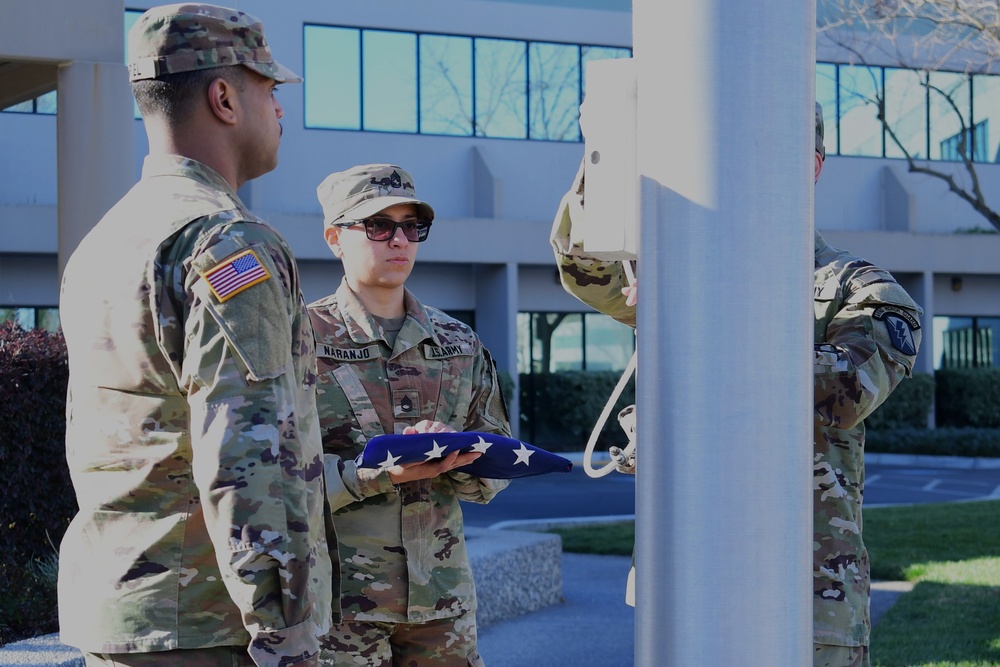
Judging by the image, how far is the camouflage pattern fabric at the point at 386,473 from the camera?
11.4ft

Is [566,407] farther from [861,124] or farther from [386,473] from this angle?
[386,473]

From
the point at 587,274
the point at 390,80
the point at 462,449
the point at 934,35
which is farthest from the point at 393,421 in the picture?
the point at 390,80

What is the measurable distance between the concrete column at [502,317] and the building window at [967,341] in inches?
411

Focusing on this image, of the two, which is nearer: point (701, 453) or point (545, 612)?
point (701, 453)

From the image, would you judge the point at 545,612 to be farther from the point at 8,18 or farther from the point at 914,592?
the point at 8,18

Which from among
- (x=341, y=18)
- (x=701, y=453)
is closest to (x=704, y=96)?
(x=701, y=453)

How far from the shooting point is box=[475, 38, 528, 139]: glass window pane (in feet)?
78.0

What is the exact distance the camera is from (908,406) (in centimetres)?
2438

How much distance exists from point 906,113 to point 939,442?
24.4 feet

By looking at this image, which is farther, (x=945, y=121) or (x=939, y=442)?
(x=945, y=121)

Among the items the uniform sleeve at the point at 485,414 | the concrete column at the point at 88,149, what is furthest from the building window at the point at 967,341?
the uniform sleeve at the point at 485,414

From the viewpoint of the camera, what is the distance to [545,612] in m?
7.98

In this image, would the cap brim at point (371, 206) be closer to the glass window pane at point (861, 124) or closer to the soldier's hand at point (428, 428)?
the soldier's hand at point (428, 428)

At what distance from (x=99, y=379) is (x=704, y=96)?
1.32 metres
